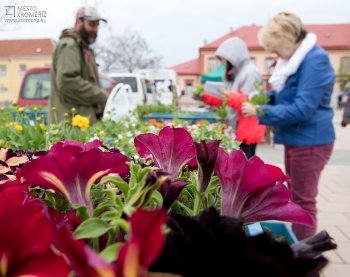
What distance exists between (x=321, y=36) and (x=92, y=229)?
4649 centimetres

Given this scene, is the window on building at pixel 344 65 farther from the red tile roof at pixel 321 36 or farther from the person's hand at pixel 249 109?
the person's hand at pixel 249 109

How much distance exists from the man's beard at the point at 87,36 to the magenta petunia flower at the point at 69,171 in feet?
9.59

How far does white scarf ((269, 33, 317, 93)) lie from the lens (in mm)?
2385

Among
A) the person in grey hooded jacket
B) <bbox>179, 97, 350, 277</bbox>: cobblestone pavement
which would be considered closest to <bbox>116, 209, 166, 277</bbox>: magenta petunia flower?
<bbox>179, 97, 350, 277</bbox>: cobblestone pavement

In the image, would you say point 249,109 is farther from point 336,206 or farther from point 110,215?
point 110,215

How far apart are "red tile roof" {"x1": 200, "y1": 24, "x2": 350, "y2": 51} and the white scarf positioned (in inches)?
1575

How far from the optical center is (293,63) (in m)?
2.40

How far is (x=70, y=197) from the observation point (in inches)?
19.3

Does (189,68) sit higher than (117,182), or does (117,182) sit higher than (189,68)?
(189,68)

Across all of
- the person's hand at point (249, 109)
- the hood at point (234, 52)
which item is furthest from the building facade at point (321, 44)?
the person's hand at point (249, 109)

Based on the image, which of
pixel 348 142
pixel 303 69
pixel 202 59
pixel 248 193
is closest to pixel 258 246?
pixel 248 193

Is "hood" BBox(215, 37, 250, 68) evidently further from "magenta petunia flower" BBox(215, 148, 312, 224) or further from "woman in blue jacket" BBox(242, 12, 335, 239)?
"magenta petunia flower" BBox(215, 148, 312, 224)

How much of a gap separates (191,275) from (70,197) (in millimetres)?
218

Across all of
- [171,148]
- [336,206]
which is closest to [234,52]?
Answer: [336,206]
